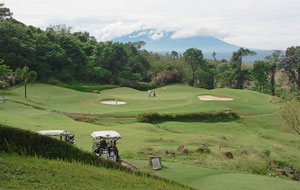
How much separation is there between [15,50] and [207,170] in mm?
55239

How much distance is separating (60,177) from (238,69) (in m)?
81.5

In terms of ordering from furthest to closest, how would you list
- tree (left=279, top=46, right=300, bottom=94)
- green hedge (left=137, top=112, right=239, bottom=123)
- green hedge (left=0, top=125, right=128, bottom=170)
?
tree (left=279, top=46, right=300, bottom=94) < green hedge (left=137, top=112, right=239, bottom=123) < green hedge (left=0, top=125, right=128, bottom=170)

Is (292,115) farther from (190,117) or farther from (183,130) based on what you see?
(190,117)

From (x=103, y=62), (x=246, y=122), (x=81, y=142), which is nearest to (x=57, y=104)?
(x=81, y=142)

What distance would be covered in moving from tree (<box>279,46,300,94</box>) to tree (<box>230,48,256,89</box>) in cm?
856

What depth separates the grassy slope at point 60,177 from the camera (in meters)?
9.09

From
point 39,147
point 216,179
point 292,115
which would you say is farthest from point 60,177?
point 292,115

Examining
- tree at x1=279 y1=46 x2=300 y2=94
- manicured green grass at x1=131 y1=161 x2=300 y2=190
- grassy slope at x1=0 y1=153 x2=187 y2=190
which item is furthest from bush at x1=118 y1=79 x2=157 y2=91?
grassy slope at x1=0 y1=153 x2=187 y2=190

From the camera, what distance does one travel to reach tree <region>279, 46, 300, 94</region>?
269ft

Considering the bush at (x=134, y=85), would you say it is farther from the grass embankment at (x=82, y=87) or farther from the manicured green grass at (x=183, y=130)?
the manicured green grass at (x=183, y=130)

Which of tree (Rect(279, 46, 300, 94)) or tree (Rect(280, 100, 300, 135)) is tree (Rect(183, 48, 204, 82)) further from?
tree (Rect(280, 100, 300, 135))

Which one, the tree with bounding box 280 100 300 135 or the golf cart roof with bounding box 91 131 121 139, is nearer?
the golf cart roof with bounding box 91 131 121 139

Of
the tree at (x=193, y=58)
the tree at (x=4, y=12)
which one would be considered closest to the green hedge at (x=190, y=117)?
the tree at (x=193, y=58)

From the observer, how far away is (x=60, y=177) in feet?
32.3
